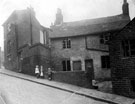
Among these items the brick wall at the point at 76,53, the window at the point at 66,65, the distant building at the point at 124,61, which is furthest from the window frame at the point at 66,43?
the distant building at the point at 124,61

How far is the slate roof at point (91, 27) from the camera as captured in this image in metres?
24.3

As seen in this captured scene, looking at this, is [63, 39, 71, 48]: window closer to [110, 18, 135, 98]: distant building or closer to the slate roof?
the slate roof

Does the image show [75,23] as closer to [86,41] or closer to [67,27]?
[67,27]

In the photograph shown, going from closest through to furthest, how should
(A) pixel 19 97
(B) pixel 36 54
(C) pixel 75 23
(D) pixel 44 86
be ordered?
(A) pixel 19 97 → (D) pixel 44 86 → (B) pixel 36 54 → (C) pixel 75 23

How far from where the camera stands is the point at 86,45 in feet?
80.7

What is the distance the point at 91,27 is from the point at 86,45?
265cm

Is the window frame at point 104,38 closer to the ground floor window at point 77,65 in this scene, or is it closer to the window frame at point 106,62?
the window frame at point 106,62

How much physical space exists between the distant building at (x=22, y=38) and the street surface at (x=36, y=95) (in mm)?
6593

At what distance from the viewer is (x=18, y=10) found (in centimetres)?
2711

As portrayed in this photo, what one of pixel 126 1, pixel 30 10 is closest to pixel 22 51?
pixel 30 10

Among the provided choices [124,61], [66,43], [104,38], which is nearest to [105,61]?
[104,38]

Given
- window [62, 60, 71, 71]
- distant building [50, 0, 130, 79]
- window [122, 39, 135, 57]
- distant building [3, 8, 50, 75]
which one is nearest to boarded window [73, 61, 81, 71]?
distant building [50, 0, 130, 79]

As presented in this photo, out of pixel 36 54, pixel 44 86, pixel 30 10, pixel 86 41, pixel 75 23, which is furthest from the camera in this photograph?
pixel 75 23

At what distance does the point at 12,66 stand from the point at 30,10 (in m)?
7.86
